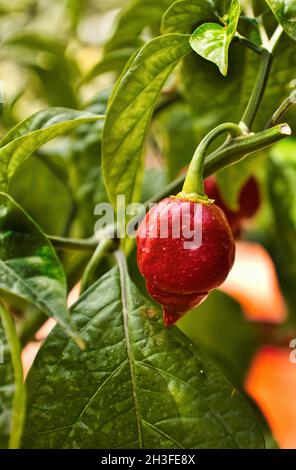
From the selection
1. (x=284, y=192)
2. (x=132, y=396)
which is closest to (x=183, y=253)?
(x=132, y=396)

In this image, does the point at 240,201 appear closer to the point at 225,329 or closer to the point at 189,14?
the point at 189,14

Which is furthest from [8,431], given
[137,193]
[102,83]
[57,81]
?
[102,83]

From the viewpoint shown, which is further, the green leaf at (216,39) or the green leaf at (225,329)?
the green leaf at (225,329)

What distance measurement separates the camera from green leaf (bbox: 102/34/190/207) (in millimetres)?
456

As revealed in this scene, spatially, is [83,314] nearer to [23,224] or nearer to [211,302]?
[23,224]

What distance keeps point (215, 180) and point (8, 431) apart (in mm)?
331

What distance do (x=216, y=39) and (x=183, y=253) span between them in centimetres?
14

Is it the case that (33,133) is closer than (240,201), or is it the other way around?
(33,133)

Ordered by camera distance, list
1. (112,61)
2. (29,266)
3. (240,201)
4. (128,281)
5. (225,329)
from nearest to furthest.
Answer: (29,266)
(128,281)
(240,201)
(112,61)
(225,329)

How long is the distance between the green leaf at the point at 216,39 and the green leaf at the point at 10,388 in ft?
0.64

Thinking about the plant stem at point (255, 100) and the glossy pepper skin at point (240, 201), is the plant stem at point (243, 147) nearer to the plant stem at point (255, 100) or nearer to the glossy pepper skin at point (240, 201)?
the plant stem at point (255, 100)

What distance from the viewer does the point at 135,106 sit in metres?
0.47

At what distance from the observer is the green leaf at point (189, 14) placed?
0.49 metres

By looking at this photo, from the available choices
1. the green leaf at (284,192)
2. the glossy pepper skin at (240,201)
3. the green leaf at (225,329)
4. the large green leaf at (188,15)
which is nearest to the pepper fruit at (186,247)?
the large green leaf at (188,15)
